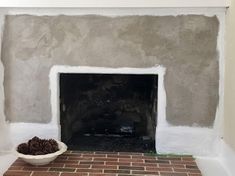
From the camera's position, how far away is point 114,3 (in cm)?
243

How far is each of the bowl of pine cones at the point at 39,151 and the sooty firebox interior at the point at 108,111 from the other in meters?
0.29

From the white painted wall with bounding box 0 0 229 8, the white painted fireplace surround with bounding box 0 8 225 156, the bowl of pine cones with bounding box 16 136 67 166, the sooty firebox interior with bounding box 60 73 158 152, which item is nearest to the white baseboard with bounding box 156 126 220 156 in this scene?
the white painted fireplace surround with bounding box 0 8 225 156

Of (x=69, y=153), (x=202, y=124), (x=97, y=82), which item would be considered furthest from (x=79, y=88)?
(x=202, y=124)

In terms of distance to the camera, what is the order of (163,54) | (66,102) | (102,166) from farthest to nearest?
1. (66,102)
2. (163,54)
3. (102,166)

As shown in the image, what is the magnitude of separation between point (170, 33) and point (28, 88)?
44.6 inches

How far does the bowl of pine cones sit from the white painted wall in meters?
0.96

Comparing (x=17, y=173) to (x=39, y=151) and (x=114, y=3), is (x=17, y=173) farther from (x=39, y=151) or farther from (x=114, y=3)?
(x=114, y=3)

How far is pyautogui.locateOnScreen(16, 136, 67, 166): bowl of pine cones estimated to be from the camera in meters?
2.28

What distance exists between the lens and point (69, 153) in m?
2.60

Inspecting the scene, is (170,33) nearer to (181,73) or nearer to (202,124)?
(181,73)

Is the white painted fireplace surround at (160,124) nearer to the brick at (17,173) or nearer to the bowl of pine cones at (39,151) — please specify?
the bowl of pine cones at (39,151)

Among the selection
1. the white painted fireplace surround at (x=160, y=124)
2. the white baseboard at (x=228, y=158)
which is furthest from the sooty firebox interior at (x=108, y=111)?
the white baseboard at (x=228, y=158)

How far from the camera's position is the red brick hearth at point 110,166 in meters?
2.25

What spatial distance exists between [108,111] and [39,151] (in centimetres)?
74
